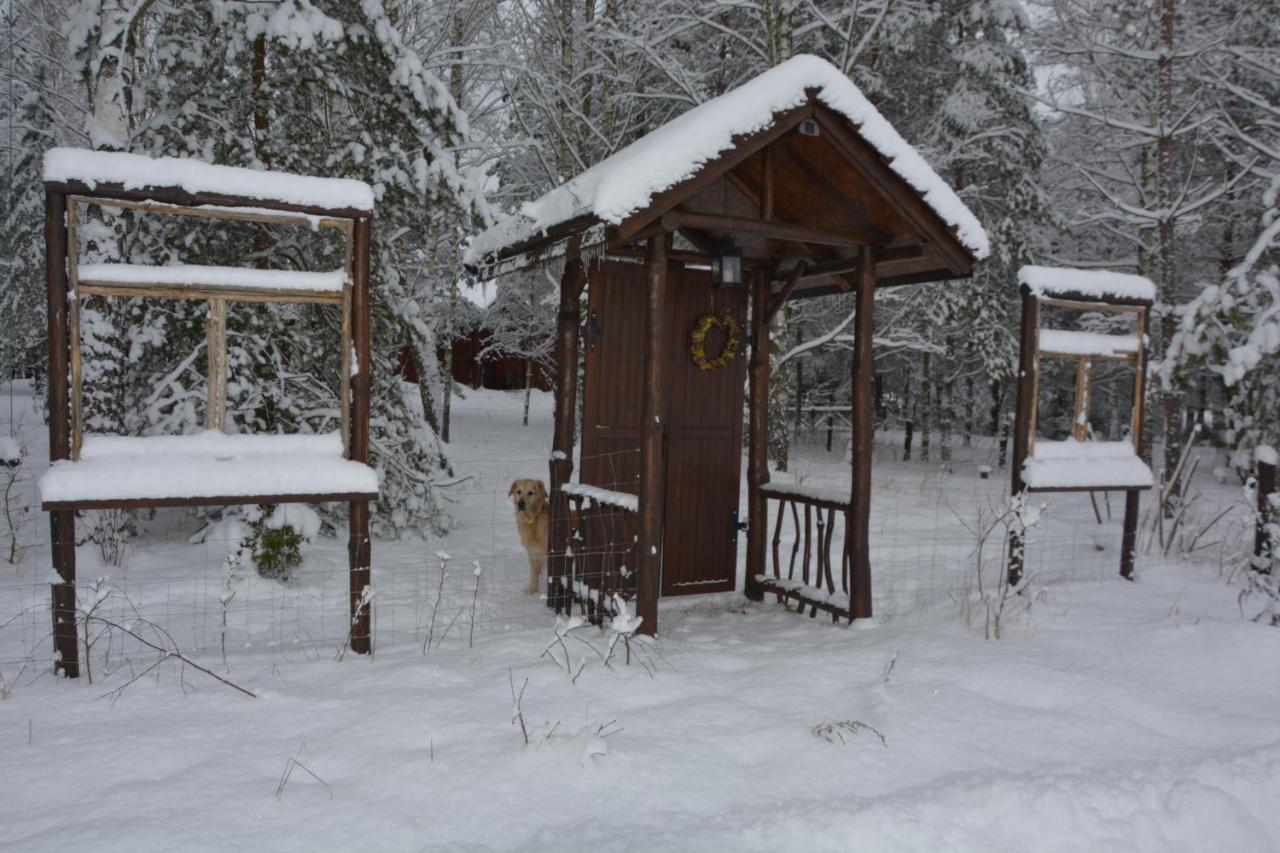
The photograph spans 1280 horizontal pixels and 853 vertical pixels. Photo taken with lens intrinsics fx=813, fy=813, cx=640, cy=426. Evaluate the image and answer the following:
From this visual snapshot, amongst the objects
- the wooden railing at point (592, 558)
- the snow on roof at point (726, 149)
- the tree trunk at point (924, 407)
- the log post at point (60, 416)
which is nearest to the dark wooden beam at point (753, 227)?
the snow on roof at point (726, 149)

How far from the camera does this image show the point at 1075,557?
8.71m

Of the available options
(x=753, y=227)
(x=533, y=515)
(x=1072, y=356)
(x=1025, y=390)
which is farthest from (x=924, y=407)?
(x=753, y=227)

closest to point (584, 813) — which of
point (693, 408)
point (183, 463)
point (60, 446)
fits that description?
point (183, 463)

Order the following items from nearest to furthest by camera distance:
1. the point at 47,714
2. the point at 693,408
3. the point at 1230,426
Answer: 1. the point at 47,714
2. the point at 693,408
3. the point at 1230,426

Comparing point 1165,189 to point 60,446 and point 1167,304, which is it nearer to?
point 1167,304

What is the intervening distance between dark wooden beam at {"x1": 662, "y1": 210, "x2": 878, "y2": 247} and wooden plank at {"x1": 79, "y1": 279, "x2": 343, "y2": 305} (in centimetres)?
215

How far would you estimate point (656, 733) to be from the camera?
373cm

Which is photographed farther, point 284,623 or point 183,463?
point 284,623

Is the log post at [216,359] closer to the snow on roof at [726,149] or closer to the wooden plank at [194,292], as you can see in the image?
the wooden plank at [194,292]

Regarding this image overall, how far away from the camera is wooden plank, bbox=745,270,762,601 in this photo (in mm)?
6902

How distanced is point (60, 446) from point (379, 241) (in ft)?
12.9

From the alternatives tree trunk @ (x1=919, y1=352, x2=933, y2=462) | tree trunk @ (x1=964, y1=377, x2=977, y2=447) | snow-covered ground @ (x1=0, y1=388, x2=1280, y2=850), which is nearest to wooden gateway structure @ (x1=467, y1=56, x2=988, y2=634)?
snow-covered ground @ (x1=0, y1=388, x2=1280, y2=850)

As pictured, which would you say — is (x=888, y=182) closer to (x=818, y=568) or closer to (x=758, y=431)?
(x=758, y=431)

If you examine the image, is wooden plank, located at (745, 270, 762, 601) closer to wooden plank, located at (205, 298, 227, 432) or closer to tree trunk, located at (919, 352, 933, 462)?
wooden plank, located at (205, 298, 227, 432)
